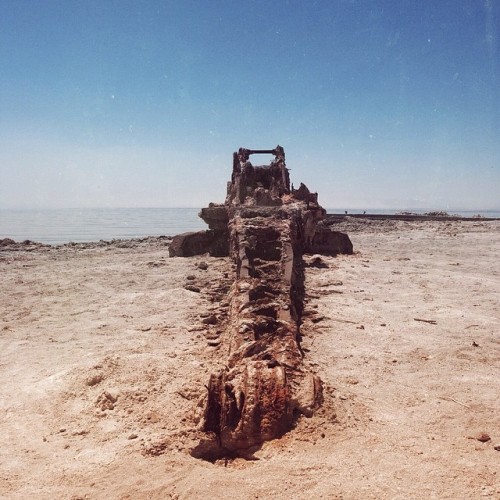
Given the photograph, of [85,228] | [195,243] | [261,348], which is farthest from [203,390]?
[85,228]

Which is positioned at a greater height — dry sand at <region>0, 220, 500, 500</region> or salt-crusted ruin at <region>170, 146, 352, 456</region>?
salt-crusted ruin at <region>170, 146, 352, 456</region>

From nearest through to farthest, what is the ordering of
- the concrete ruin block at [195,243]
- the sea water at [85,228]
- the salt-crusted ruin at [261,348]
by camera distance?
the salt-crusted ruin at [261,348] < the concrete ruin block at [195,243] < the sea water at [85,228]

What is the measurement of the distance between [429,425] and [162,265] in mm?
7321

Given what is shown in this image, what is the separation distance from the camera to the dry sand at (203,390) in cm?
210

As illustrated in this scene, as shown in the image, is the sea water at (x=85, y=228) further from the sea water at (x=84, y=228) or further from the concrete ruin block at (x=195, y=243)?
the concrete ruin block at (x=195, y=243)

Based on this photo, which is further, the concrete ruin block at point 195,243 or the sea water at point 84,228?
the sea water at point 84,228

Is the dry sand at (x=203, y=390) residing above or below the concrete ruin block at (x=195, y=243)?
below

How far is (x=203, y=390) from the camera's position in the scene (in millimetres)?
3158

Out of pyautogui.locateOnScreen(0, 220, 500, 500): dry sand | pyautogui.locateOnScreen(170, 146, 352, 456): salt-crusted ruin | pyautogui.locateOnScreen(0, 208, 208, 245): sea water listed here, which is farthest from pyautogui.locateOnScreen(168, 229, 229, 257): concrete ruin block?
pyautogui.locateOnScreen(0, 208, 208, 245): sea water

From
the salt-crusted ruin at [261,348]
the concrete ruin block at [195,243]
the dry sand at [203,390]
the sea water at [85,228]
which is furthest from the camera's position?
the sea water at [85,228]

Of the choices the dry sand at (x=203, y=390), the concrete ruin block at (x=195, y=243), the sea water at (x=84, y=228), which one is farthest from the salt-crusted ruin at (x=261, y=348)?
the sea water at (x=84, y=228)

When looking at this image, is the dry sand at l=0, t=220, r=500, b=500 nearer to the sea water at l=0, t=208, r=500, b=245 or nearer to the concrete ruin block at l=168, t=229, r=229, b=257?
the concrete ruin block at l=168, t=229, r=229, b=257

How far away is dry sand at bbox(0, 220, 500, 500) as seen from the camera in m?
2.10

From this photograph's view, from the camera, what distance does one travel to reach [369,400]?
9.74 ft
